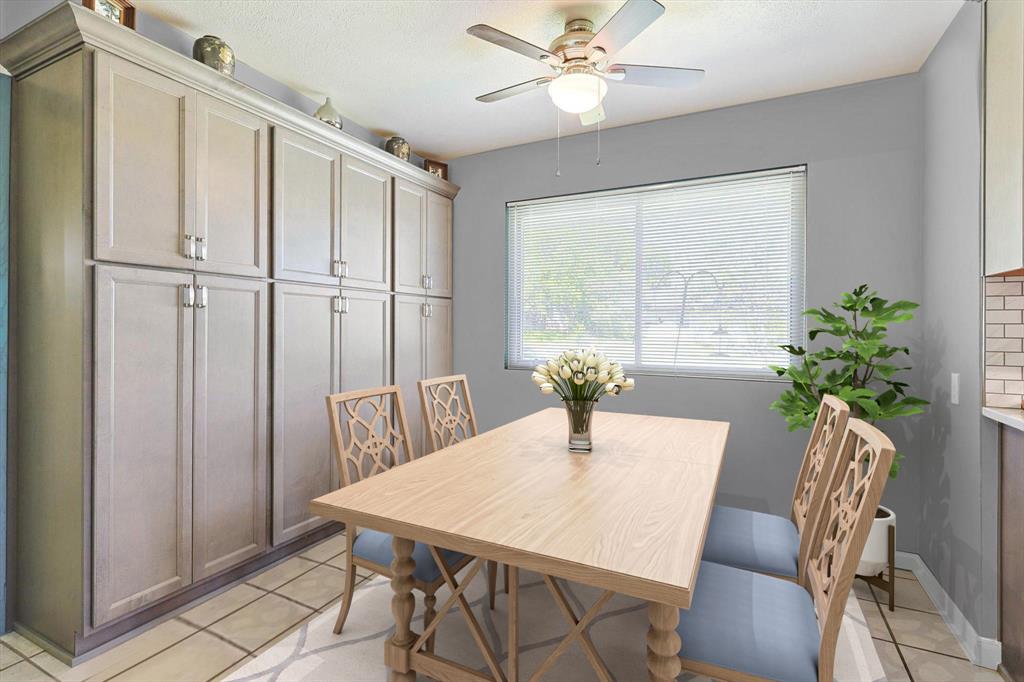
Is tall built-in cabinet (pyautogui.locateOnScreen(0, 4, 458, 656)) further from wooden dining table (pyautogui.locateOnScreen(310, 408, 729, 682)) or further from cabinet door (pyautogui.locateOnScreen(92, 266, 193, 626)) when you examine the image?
wooden dining table (pyautogui.locateOnScreen(310, 408, 729, 682))

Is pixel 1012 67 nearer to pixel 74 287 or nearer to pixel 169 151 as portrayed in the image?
pixel 169 151

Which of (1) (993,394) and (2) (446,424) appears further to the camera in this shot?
(2) (446,424)

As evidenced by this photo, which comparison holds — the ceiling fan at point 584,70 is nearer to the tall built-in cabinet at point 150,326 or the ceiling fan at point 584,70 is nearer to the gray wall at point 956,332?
the gray wall at point 956,332

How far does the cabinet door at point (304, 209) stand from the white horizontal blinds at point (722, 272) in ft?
6.69

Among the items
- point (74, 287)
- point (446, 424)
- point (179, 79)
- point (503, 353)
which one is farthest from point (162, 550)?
point (503, 353)

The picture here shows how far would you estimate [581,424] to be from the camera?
200 centimetres

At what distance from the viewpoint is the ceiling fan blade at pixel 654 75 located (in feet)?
6.96

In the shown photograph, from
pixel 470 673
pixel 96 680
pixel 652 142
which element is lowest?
pixel 96 680

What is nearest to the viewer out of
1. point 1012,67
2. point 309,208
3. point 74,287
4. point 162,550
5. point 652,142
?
point 1012,67

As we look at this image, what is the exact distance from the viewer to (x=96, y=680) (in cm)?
175

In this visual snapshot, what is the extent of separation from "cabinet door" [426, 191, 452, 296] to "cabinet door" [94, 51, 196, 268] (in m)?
1.80

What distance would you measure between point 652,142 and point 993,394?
2298 mm

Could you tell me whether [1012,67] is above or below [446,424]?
above

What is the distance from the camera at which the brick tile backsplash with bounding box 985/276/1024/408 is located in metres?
1.91
